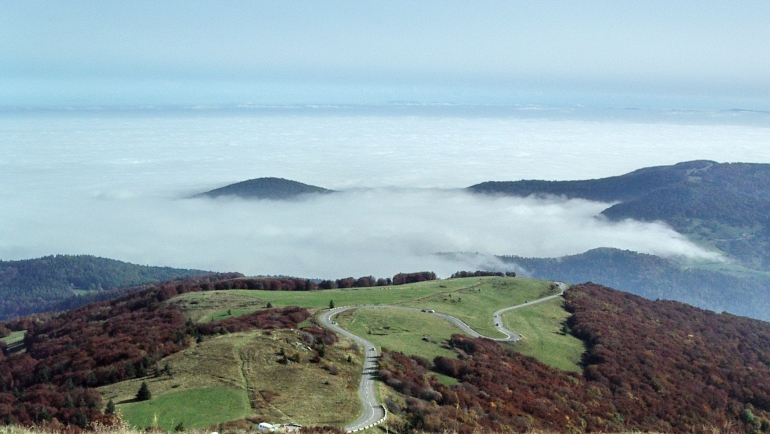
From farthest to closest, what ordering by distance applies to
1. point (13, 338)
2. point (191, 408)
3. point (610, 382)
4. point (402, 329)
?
point (13, 338)
point (402, 329)
point (610, 382)
point (191, 408)

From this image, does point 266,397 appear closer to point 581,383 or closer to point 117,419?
point 117,419

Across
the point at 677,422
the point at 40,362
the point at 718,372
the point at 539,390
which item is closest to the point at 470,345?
the point at 539,390

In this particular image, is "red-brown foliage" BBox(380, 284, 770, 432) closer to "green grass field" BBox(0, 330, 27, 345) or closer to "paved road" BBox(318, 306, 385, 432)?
"paved road" BBox(318, 306, 385, 432)

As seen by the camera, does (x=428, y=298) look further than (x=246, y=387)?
Yes

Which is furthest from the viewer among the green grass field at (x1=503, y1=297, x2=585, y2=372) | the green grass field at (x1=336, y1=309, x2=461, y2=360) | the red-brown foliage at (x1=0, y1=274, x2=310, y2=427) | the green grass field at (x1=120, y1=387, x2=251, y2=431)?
the green grass field at (x1=503, y1=297, x2=585, y2=372)

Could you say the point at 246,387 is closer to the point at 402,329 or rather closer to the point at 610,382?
the point at 402,329

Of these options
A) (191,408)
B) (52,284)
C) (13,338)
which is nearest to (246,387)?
(191,408)

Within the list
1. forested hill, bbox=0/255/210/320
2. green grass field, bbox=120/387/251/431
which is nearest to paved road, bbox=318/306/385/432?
green grass field, bbox=120/387/251/431
